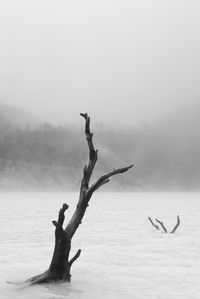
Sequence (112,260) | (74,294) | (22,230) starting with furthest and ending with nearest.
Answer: (22,230) → (112,260) → (74,294)

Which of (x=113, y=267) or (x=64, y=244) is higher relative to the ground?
(x=64, y=244)

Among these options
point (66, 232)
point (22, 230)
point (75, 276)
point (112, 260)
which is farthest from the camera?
point (22, 230)

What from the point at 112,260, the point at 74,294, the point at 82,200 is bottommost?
the point at 74,294

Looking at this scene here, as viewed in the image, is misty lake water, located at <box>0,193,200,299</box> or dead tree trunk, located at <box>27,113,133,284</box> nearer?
misty lake water, located at <box>0,193,200,299</box>

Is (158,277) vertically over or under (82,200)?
under

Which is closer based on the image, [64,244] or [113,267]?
[64,244]

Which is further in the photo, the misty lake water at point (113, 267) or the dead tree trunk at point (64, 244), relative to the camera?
the dead tree trunk at point (64, 244)

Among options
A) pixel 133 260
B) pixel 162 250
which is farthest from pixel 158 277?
pixel 162 250

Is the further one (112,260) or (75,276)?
(112,260)

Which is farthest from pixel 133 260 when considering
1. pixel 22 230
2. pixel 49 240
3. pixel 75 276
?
pixel 22 230

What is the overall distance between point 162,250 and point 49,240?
6760 millimetres

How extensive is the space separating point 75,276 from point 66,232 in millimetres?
2194

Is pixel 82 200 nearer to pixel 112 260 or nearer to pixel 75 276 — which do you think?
pixel 75 276

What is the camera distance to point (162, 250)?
20266mm
